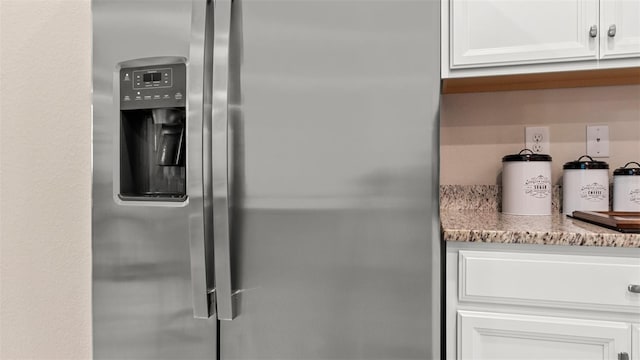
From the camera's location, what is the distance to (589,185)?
56.8 inches

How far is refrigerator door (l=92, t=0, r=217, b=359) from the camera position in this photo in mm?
1019

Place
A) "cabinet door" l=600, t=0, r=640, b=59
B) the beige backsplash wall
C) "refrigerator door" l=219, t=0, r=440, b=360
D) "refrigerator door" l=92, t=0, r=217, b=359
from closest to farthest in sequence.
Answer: "refrigerator door" l=219, t=0, r=440, b=360
"refrigerator door" l=92, t=0, r=217, b=359
"cabinet door" l=600, t=0, r=640, b=59
the beige backsplash wall

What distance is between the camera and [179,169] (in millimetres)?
1093

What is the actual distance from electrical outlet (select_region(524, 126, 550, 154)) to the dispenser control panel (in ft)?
4.03

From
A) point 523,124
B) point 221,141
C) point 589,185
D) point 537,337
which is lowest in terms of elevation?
point 537,337

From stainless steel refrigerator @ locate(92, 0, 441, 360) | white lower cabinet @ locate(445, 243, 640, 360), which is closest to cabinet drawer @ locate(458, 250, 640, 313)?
white lower cabinet @ locate(445, 243, 640, 360)

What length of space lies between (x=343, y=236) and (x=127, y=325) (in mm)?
600

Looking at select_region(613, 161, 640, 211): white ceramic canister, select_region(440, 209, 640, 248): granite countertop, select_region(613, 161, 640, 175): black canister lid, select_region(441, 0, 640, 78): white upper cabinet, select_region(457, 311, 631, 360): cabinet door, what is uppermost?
select_region(441, 0, 640, 78): white upper cabinet

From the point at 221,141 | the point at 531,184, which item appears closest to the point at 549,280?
the point at 531,184

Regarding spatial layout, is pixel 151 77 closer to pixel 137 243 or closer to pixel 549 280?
pixel 137 243

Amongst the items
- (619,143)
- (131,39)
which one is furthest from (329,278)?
(619,143)

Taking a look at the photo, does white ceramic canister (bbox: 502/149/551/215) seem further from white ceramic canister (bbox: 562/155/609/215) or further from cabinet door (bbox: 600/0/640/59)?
cabinet door (bbox: 600/0/640/59)

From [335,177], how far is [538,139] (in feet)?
3.28

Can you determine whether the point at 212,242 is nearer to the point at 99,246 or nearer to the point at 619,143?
→ the point at 99,246
